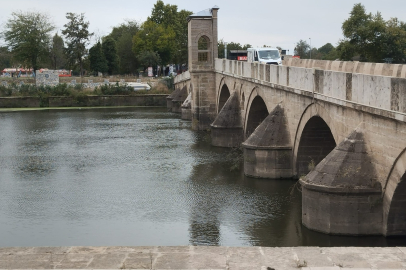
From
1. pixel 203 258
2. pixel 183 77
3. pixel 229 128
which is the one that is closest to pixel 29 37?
pixel 183 77

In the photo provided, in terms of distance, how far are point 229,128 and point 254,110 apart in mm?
2302

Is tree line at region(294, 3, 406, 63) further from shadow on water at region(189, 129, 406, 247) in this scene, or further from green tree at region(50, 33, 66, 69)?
green tree at region(50, 33, 66, 69)

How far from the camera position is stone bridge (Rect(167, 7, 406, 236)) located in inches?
472

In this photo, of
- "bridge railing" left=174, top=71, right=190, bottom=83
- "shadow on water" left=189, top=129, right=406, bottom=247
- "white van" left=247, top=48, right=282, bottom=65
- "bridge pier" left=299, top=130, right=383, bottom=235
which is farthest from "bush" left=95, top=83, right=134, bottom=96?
"bridge pier" left=299, top=130, right=383, bottom=235

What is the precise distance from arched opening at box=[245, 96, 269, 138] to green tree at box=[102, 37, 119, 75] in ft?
167

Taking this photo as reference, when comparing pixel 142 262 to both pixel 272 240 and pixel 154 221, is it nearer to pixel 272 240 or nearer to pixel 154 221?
pixel 272 240

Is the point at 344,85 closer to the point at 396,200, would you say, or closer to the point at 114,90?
the point at 396,200

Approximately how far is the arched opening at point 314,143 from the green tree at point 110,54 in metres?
58.5

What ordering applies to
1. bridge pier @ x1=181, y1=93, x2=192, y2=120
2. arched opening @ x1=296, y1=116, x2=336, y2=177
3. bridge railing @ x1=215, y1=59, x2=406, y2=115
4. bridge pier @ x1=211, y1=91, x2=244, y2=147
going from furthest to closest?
bridge pier @ x1=181, y1=93, x2=192, y2=120
bridge pier @ x1=211, y1=91, x2=244, y2=147
arched opening @ x1=296, y1=116, x2=336, y2=177
bridge railing @ x1=215, y1=59, x2=406, y2=115

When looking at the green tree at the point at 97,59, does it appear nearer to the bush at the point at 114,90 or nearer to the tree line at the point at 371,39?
the bush at the point at 114,90

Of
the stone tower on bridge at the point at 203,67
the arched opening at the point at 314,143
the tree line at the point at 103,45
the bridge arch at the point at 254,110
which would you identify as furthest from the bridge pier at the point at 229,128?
the tree line at the point at 103,45

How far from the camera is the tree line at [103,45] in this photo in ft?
236

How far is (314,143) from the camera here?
18.4m

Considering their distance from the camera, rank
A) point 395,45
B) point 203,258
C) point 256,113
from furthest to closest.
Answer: point 395,45, point 256,113, point 203,258
